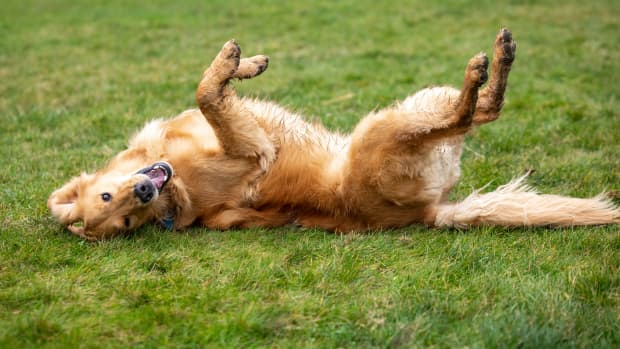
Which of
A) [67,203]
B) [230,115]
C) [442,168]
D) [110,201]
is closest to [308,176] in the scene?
[230,115]

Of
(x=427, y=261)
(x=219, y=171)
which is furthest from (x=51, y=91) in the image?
(x=427, y=261)

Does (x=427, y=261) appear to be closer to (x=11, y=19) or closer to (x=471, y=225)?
(x=471, y=225)

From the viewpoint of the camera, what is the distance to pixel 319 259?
3877mm

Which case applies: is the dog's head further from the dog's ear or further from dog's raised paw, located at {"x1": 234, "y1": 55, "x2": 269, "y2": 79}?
dog's raised paw, located at {"x1": 234, "y1": 55, "x2": 269, "y2": 79}

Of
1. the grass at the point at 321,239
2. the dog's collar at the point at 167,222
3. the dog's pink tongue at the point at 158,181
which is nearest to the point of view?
the grass at the point at 321,239

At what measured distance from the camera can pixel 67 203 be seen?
14.6 ft

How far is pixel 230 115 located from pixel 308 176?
684 millimetres

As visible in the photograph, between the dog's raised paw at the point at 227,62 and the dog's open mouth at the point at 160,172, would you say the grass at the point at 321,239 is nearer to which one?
the dog's open mouth at the point at 160,172

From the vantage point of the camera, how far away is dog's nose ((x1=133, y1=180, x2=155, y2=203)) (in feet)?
13.5

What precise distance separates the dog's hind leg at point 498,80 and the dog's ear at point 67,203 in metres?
2.69

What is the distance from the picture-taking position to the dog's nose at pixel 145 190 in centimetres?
412

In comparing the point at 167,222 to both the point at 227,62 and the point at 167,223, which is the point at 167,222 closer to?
the point at 167,223

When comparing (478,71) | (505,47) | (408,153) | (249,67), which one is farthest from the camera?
(249,67)

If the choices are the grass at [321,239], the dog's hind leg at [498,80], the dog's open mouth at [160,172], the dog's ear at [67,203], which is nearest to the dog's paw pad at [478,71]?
the dog's hind leg at [498,80]
